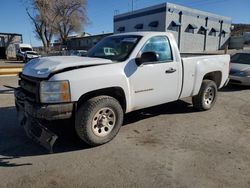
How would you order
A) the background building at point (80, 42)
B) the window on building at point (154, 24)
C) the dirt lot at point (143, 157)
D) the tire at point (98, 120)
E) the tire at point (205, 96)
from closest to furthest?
1. the dirt lot at point (143, 157)
2. the tire at point (98, 120)
3. the tire at point (205, 96)
4. the window on building at point (154, 24)
5. the background building at point (80, 42)

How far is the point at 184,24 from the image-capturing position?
112ft

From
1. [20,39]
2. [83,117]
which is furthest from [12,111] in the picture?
[20,39]

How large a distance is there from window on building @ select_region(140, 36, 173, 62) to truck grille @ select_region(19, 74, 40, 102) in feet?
6.76

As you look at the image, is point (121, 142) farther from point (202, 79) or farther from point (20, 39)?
point (20, 39)

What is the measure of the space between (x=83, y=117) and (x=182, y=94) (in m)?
2.50

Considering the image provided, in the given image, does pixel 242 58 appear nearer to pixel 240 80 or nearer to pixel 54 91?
pixel 240 80

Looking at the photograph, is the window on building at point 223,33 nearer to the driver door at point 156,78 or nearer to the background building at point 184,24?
the background building at point 184,24

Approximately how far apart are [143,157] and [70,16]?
44.3m

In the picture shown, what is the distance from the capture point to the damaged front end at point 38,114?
11.3ft

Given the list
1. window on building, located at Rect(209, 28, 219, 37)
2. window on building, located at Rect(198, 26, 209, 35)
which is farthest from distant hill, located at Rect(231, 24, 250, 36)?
window on building, located at Rect(198, 26, 209, 35)

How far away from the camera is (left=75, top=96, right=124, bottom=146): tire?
145 inches

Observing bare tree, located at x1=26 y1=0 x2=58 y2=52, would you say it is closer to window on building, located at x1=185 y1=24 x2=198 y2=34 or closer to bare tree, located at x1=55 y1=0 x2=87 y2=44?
bare tree, located at x1=55 y1=0 x2=87 y2=44

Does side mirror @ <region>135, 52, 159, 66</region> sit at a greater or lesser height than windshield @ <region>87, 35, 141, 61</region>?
lesser

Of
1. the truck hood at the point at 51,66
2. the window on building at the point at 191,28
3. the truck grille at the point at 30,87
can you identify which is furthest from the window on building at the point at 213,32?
the truck grille at the point at 30,87
